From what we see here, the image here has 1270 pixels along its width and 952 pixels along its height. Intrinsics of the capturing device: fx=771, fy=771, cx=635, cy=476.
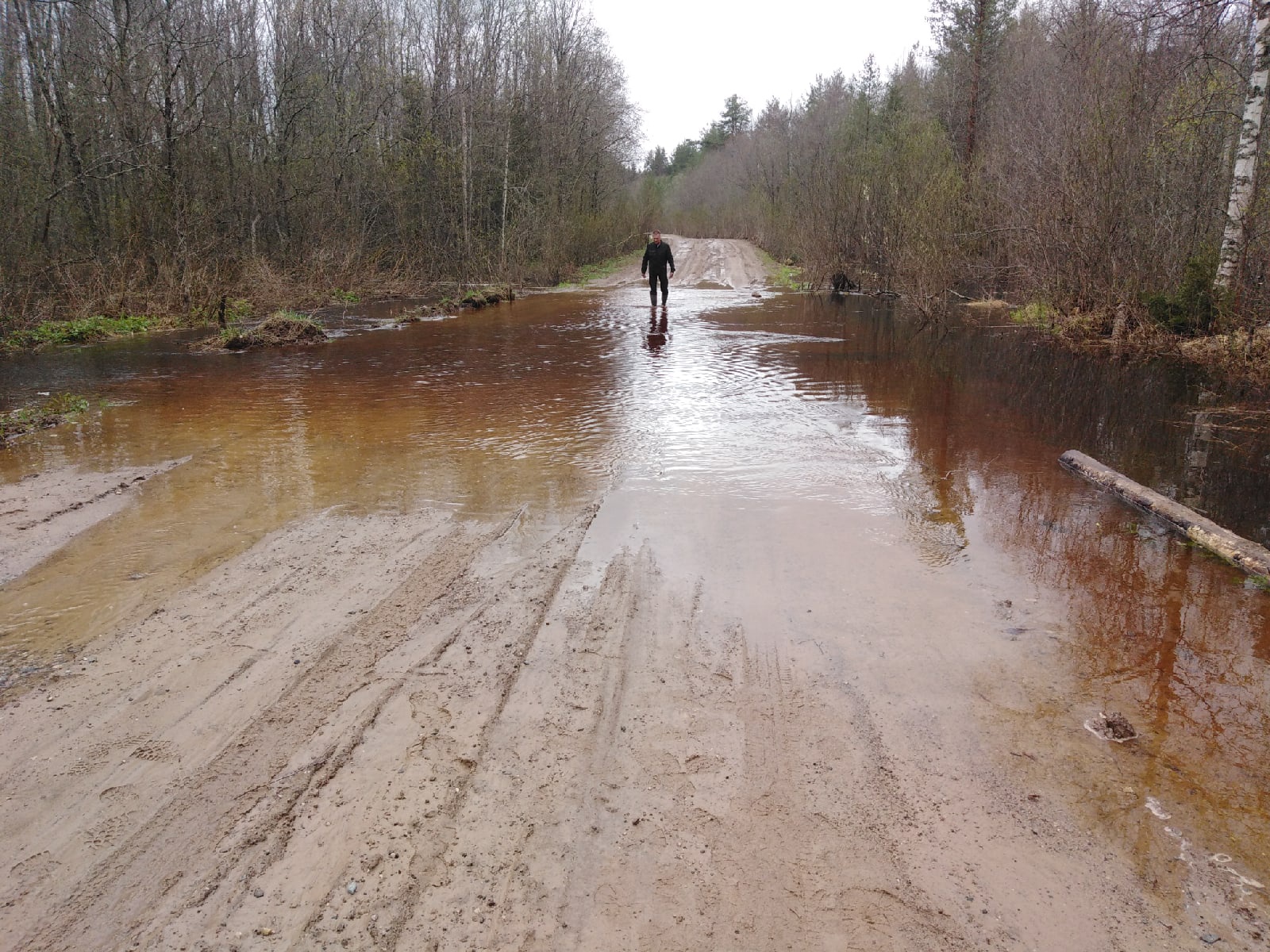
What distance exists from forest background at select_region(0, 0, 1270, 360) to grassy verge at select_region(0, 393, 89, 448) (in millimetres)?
6922

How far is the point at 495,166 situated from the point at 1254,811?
3156 centimetres

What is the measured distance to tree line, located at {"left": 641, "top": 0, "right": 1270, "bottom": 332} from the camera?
11891mm

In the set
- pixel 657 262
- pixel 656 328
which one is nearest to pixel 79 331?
pixel 656 328

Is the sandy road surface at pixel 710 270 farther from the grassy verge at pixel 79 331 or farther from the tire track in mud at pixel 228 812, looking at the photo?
the tire track in mud at pixel 228 812

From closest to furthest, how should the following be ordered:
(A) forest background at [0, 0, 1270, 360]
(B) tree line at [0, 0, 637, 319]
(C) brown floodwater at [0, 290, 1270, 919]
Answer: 1. (C) brown floodwater at [0, 290, 1270, 919]
2. (A) forest background at [0, 0, 1270, 360]
3. (B) tree line at [0, 0, 637, 319]

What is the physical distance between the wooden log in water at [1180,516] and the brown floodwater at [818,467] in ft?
0.34

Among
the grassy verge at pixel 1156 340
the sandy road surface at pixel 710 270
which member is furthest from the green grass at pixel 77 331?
the grassy verge at pixel 1156 340

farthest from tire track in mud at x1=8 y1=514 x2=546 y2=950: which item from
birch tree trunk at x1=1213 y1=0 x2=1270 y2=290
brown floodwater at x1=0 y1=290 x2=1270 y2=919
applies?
birch tree trunk at x1=1213 y1=0 x2=1270 y2=290

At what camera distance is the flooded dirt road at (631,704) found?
2.29 m

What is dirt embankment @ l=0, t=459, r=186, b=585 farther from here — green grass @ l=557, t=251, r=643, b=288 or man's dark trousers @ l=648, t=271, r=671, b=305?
green grass @ l=557, t=251, r=643, b=288

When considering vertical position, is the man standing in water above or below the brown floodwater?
above

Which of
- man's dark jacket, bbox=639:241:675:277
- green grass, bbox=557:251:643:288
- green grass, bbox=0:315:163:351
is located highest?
green grass, bbox=557:251:643:288

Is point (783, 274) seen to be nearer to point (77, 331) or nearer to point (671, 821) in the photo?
point (77, 331)

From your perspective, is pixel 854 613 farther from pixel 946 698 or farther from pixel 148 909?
pixel 148 909
